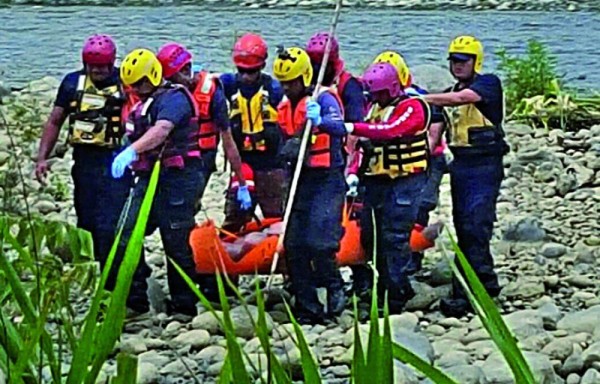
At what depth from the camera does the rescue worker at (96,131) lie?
251 inches

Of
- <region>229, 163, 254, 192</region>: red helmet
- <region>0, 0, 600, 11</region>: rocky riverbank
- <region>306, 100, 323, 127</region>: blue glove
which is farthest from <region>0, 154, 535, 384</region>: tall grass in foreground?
<region>0, 0, 600, 11</region>: rocky riverbank

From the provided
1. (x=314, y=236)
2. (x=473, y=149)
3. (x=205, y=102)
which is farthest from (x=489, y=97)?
(x=205, y=102)

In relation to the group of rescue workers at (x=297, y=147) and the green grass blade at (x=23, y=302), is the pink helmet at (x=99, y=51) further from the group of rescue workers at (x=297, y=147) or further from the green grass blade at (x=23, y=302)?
the green grass blade at (x=23, y=302)

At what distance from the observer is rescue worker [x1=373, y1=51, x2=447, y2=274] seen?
6.51 m

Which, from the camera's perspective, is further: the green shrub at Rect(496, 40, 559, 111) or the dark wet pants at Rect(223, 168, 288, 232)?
the green shrub at Rect(496, 40, 559, 111)

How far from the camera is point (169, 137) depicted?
20.0ft

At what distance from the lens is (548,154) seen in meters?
9.48

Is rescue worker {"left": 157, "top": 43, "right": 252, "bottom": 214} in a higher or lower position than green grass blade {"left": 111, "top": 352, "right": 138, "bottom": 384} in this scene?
lower

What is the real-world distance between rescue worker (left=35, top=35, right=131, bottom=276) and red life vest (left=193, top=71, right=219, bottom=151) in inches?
11.9

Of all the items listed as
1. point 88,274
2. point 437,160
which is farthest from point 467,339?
point 88,274

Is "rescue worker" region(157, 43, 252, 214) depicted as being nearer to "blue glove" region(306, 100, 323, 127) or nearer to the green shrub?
"blue glove" region(306, 100, 323, 127)

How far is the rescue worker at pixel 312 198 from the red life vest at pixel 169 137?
400 millimetres

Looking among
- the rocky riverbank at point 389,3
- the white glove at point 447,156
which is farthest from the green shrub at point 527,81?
the rocky riverbank at point 389,3

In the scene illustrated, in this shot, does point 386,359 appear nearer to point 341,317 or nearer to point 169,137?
Result: point 169,137
